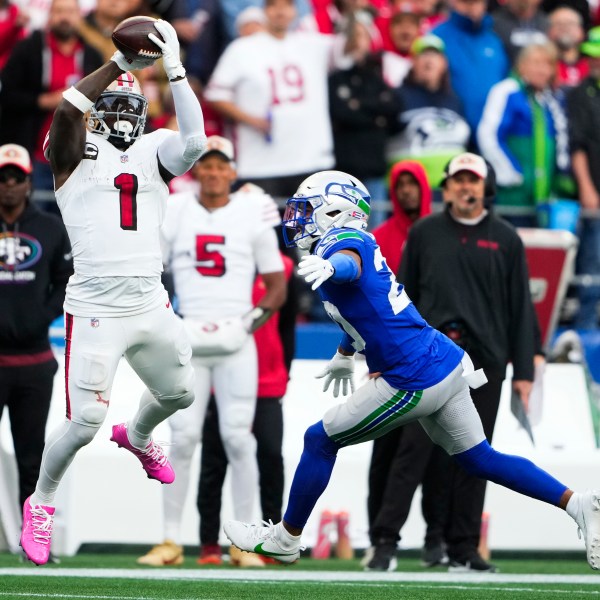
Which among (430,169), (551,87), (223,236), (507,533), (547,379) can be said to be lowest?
(507,533)

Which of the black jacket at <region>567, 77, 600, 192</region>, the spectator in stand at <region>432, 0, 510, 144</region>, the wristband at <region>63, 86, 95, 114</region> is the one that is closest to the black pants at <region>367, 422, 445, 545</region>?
the wristband at <region>63, 86, 95, 114</region>

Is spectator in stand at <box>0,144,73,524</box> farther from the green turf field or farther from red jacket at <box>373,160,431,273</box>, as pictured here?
red jacket at <box>373,160,431,273</box>

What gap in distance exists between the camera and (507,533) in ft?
29.5

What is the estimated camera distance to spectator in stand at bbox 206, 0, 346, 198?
35.5ft

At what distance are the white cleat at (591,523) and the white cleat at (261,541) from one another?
1.18 m

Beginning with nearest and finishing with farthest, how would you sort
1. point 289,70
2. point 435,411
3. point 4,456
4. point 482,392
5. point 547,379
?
point 435,411 < point 482,392 < point 4,456 < point 547,379 < point 289,70

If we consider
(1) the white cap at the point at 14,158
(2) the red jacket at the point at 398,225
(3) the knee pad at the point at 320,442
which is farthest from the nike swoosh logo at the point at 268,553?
(1) the white cap at the point at 14,158

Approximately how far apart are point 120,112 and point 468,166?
2.21 m

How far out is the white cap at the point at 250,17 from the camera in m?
11.2

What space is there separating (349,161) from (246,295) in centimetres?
309

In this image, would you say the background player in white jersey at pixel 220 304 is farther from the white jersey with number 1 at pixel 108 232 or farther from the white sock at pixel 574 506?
the white sock at pixel 574 506

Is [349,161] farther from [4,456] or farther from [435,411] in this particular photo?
[435,411]

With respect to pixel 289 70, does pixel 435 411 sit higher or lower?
lower

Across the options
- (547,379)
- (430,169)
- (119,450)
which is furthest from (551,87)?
(119,450)
